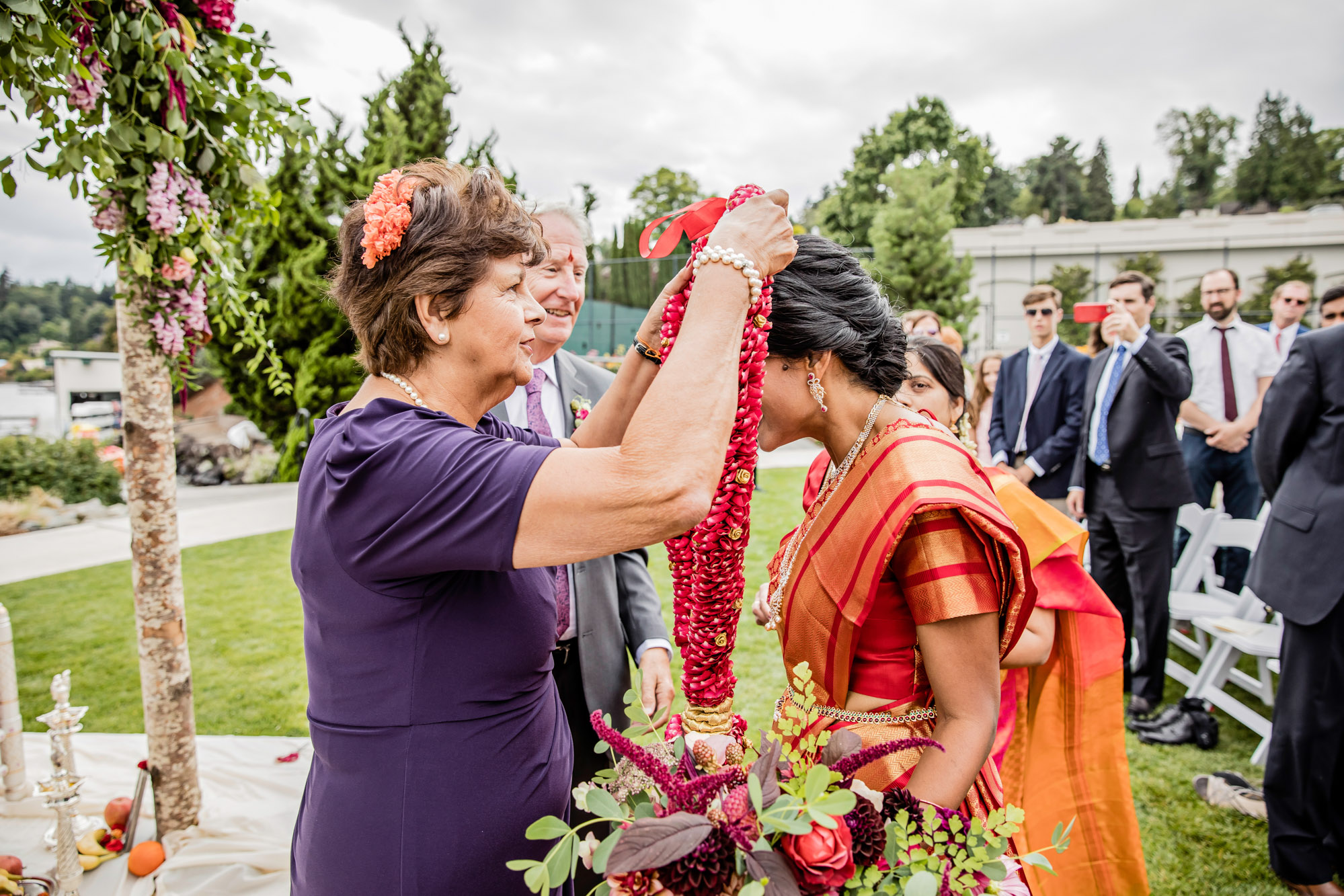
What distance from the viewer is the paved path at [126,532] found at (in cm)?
844

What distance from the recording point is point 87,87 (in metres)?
2.39

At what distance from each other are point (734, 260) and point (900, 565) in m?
0.90

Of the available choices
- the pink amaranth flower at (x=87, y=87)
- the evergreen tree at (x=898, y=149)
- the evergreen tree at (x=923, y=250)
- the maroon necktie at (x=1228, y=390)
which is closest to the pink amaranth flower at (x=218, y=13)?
the pink amaranth flower at (x=87, y=87)

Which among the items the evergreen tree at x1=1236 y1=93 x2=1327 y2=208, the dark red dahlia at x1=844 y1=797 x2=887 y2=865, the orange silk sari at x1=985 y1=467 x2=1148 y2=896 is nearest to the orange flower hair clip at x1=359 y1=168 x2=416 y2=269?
the dark red dahlia at x1=844 y1=797 x2=887 y2=865

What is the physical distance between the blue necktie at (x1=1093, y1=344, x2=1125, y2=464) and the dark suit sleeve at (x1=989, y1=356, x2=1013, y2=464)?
1.42 meters

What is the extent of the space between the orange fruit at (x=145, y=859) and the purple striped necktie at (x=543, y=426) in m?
2.35

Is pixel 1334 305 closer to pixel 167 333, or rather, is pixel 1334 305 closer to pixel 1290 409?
pixel 1290 409

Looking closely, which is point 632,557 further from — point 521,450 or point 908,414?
point 521,450

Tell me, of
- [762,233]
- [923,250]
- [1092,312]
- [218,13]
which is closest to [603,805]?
[762,233]

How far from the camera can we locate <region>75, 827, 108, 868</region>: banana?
3230 millimetres

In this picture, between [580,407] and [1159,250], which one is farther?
[1159,250]

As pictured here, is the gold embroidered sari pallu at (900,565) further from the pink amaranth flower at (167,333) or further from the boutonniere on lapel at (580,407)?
the pink amaranth flower at (167,333)

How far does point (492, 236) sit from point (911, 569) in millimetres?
1186

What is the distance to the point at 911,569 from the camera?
167 centimetres
